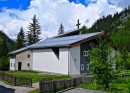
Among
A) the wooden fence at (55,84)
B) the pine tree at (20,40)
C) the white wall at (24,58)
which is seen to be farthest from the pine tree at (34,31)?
the wooden fence at (55,84)

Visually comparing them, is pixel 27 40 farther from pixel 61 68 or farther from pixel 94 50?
pixel 94 50

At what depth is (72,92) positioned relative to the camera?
80.4ft

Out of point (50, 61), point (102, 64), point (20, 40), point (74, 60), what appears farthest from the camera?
point (20, 40)

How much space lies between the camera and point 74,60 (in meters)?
46.0

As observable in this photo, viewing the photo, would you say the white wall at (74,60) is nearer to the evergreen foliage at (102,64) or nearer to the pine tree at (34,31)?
the evergreen foliage at (102,64)

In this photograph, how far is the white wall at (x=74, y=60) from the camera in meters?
45.5

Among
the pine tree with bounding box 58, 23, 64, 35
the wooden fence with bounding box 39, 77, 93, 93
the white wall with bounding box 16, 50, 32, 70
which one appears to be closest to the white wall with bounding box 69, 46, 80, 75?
the wooden fence with bounding box 39, 77, 93, 93

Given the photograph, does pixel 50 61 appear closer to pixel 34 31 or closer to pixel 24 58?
pixel 24 58

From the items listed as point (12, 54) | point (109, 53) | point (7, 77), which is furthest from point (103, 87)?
point (12, 54)

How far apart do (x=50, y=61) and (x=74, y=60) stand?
20.8 feet

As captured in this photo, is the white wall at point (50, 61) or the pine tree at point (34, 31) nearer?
the white wall at point (50, 61)

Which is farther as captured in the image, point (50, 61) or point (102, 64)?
point (50, 61)

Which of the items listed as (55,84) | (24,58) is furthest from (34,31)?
(55,84)

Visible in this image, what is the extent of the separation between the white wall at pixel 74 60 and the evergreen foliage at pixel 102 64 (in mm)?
19763
